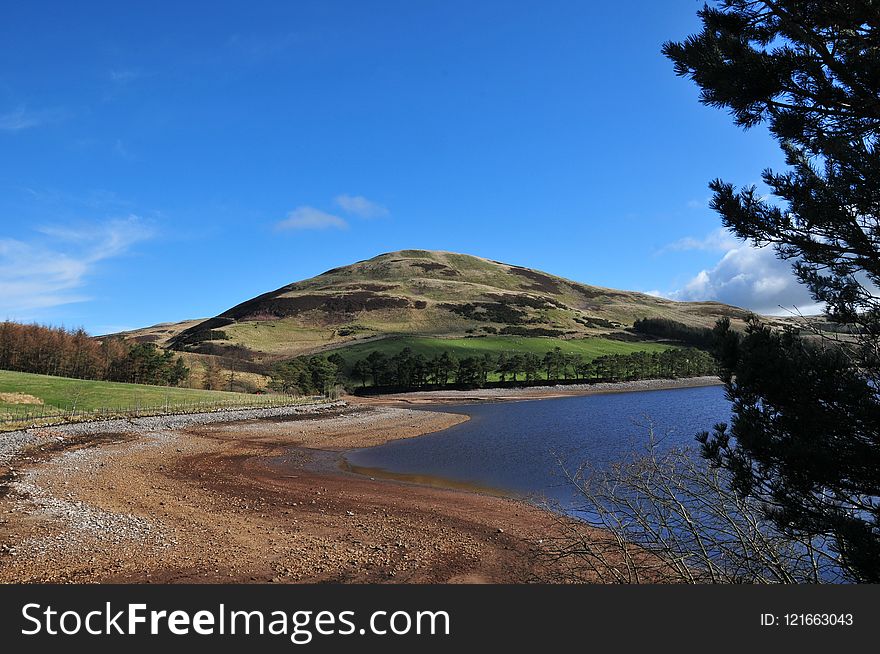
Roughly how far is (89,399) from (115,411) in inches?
231

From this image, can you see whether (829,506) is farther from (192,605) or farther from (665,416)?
(665,416)

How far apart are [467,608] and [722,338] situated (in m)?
4.78

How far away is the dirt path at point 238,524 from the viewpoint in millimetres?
12562

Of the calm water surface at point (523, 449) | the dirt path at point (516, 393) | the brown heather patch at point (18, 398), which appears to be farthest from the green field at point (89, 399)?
the dirt path at point (516, 393)

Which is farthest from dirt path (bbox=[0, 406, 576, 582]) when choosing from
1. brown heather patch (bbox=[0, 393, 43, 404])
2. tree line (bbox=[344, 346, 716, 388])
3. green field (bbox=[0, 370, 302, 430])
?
tree line (bbox=[344, 346, 716, 388])

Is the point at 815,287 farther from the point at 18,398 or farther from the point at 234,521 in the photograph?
the point at 18,398

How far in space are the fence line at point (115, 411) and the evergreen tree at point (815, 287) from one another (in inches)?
1753

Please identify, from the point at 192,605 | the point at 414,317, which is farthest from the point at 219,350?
the point at 192,605

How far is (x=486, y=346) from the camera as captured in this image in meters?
144

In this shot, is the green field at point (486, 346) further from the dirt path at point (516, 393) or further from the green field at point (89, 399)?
the green field at point (89, 399)

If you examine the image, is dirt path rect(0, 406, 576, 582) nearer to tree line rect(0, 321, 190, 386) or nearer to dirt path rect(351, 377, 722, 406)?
tree line rect(0, 321, 190, 386)

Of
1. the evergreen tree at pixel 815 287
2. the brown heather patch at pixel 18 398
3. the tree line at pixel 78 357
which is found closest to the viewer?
the evergreen tree at pixel 815 287

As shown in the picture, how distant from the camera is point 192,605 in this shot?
18.5 feet

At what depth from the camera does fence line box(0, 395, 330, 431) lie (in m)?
38.4
